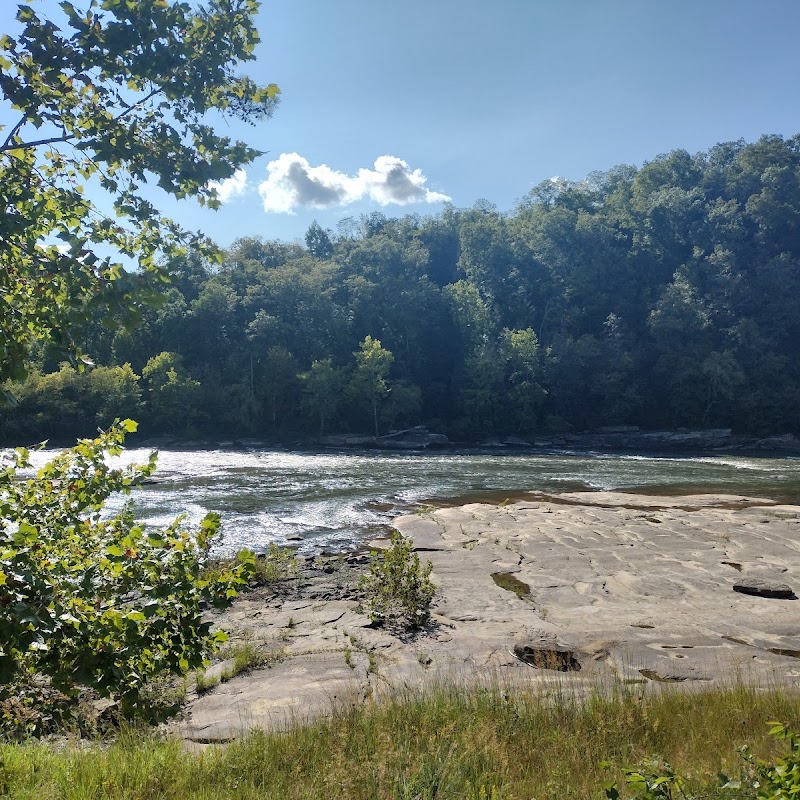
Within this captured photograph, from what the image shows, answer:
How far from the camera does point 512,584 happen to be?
1060 centimetres

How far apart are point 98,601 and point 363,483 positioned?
23.2 metres

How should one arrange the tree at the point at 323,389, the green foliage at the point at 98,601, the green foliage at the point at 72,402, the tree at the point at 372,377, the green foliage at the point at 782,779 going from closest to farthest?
1. the green foliage at the point at 782,779
2. the green foliage at the point at 98,601
3. the green foliage at the point at 72,402
4. the tree at the point at 372,377
5. the tree at the point at 323,389

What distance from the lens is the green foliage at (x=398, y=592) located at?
8484 millimetres

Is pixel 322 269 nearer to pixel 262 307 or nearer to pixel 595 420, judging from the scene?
pixel 262 307

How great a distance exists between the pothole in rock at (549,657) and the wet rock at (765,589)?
4593mm

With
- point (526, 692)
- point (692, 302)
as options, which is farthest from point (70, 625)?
point (692, 302)

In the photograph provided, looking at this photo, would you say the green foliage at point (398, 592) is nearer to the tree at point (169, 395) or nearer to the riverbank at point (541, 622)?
the riverbank at point (541, 622)

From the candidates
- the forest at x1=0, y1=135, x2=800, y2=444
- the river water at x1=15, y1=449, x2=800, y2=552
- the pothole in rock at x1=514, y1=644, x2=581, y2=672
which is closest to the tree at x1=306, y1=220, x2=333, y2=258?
the forest at x1=0, y1=135, x2=800, y2=444

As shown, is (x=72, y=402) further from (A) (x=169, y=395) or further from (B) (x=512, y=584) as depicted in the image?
(B) (x=512, y=584)

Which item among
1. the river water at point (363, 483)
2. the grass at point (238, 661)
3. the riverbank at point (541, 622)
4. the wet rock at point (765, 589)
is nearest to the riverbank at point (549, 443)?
the river water at point (363, 483)

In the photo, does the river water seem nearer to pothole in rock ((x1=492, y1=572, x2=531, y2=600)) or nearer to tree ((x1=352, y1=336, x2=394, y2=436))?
pothole in rock ((x1=492, y1=572, x2=531, y2=600))

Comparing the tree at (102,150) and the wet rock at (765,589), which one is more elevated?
the tree at (102,150)

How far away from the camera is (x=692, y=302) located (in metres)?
→ 65.6

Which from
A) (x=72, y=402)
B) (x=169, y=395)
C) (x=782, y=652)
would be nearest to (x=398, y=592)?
(x=782, y=652)
